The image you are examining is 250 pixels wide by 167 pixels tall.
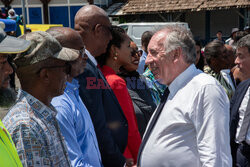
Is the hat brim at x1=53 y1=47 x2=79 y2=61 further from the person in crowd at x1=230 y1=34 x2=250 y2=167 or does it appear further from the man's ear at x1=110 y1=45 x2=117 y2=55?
the person in crowd at x1=230 y1=34 x2=250 y2=167

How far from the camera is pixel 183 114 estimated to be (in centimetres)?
223

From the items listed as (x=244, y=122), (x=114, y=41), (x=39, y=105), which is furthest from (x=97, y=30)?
(x=244, y=122)

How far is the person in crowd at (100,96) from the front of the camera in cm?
258

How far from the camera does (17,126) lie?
1.63 metres

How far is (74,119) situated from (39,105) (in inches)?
14.7

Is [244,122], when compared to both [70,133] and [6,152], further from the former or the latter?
[6,152]

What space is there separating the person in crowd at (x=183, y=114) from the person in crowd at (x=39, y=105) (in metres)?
0.75

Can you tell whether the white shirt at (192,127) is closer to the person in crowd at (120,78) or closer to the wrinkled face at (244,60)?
the person in crowd at (120,78)

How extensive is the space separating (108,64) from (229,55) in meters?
2.16

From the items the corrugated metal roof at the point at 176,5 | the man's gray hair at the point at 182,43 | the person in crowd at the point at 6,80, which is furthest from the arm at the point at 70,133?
the corrugated metal roof at the point at 176,5

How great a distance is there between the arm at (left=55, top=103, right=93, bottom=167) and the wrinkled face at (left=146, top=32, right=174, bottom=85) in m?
0.79

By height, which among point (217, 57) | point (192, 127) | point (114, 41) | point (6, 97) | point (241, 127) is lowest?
point (241, 127)

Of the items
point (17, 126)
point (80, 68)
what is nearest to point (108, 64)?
point (80, 68)

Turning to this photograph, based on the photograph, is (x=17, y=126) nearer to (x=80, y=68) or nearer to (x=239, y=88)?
(x=80, y=68)
